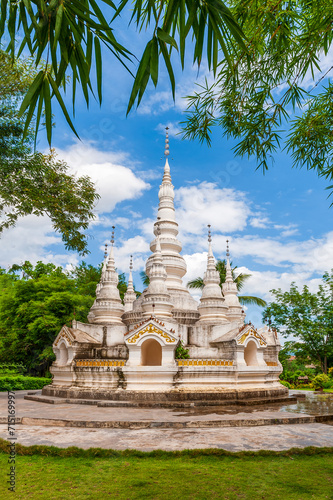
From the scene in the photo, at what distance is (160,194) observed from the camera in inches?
1010

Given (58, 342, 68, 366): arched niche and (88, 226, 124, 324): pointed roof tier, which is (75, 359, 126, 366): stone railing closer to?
(58, 342, 68, 366): arched niche

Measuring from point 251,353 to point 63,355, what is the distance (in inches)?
337

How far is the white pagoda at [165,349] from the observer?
14.5 meters

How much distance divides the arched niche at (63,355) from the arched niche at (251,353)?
27.1 feet

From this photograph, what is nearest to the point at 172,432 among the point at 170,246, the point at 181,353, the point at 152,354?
the point at 181,353

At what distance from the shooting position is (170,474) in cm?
554

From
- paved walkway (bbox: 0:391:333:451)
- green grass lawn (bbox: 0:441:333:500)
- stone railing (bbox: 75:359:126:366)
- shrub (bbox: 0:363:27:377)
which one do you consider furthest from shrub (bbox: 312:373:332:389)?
green grass lawn (bbox: 0:441:333:500)

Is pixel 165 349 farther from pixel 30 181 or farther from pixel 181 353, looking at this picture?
pixel 30 181

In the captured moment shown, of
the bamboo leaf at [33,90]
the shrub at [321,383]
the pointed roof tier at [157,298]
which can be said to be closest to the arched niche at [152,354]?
the pointed roof tier at [157,298]

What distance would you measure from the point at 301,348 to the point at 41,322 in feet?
67.6

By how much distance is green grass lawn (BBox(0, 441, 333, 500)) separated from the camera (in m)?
4.82

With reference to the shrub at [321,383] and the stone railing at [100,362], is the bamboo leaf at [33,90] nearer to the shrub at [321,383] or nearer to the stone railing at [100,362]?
the stone railing at [100,362]

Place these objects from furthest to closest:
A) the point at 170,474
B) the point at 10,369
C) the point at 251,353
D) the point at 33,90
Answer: the point at 10,369 → the point at 251,353 → the point at 170,474 → the point at 33,90

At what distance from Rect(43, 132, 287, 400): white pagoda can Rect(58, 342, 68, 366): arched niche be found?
0.04 metres
